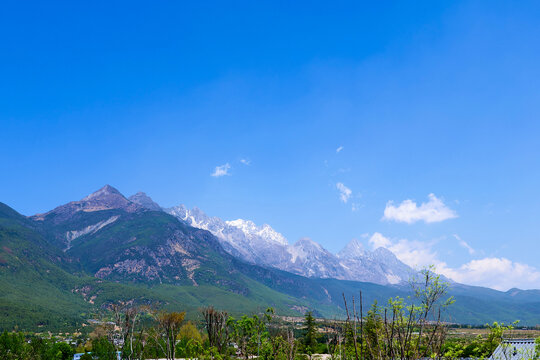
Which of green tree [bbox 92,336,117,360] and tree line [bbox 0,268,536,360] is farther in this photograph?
green tree [bbox 92,336,117,360]

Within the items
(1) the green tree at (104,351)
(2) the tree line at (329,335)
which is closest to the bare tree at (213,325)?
(2) the tree line at (329,335)

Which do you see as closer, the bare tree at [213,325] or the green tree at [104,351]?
the bare tree at [213,325]

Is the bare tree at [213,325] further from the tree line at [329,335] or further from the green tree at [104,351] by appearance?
the green tree at [104,351]

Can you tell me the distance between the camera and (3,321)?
167 metres

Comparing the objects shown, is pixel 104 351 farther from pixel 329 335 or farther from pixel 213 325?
pixel 213 325

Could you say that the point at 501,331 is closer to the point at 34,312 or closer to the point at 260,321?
the point at 260,321

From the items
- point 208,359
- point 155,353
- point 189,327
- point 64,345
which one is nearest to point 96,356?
point 64,345

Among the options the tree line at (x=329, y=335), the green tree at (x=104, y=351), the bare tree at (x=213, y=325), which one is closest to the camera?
the tree line at (x=329, y=335)

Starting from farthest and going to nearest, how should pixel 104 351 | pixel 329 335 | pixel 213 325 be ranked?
1. pixel 104 351
2. pixel 329 335
3. pixel 213 325

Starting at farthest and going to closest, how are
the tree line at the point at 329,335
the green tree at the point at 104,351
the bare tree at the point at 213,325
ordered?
the green tree at the point at 104,351
the bare tree at the point at 213,325
the tree line at the point at 329,335

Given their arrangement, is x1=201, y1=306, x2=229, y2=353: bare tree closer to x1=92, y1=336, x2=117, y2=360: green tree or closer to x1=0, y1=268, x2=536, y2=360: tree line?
x1=0, y1=268, x2=536, y2=360: tree line

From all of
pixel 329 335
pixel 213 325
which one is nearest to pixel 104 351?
pixel 329 335

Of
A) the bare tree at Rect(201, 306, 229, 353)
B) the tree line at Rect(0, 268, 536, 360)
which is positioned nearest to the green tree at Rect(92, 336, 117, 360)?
the tree line at Rect(0, 268, 536, 360)

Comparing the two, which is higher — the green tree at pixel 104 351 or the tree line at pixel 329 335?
the tree line at pixel 329 335
